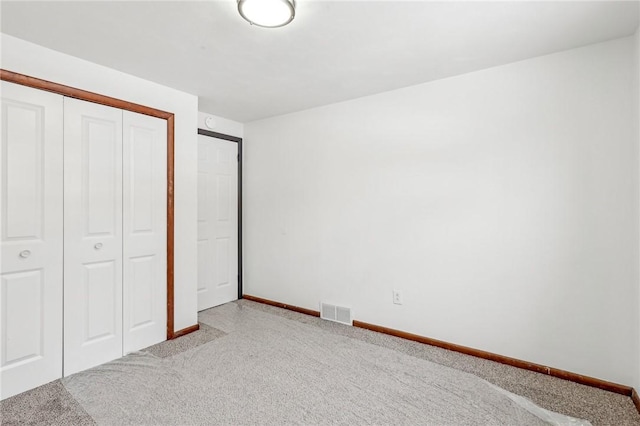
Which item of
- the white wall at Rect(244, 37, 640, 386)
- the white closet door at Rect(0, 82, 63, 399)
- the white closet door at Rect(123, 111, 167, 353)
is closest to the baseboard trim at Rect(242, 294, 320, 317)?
the white wall at Rect(244, 37, 640, 386)

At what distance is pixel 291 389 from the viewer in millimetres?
2158

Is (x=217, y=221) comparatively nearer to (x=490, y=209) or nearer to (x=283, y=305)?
(x=283, y=305)

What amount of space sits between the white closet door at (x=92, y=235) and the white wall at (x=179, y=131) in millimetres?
187

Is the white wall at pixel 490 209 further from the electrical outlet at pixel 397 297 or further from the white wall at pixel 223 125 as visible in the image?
the white wall at pixel 223 125

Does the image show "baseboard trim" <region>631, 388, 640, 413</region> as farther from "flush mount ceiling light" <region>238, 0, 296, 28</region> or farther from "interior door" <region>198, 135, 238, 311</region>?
"interior door" <region>198, 135, 238, 311</region>

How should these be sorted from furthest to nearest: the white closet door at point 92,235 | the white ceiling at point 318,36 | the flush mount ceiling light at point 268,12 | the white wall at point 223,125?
the white wall at point 223,125 → the white closet door at point 92,235 → the white ceiling at point 318,36 → the flush mount ceiling light at point 268,12

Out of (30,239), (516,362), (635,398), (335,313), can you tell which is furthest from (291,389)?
(635,398)

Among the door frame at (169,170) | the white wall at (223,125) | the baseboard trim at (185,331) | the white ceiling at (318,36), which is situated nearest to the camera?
the white ceiling at (318,36)

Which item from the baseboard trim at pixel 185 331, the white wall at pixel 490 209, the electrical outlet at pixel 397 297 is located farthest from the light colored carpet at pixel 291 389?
the white wall at pixel 490 209

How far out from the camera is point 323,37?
2.07m

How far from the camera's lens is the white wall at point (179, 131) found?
2.37 metres

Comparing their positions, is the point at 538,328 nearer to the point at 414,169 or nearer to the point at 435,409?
the point at 435,409

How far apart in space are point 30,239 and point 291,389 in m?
2.00

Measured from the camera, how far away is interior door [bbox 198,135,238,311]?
12.4 feet
